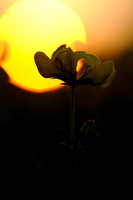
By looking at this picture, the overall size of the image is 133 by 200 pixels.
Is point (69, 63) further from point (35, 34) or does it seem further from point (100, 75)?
point (35, 34)

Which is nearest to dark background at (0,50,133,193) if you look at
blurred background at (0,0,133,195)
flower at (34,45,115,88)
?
blurred background at (0,0,133,195)

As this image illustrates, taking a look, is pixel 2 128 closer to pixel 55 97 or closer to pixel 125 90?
pixel 55 97

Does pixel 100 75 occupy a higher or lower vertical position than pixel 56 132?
higher

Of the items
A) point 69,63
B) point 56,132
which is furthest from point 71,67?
point 56,132

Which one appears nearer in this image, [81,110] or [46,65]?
[46,65]

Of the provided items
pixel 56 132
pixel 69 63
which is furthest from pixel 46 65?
pixel 56 132

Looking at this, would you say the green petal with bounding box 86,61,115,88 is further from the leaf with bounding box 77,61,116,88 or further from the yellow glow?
the yellow glow

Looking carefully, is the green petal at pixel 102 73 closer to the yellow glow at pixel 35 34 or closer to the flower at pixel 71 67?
the flower at pixel 71 67
